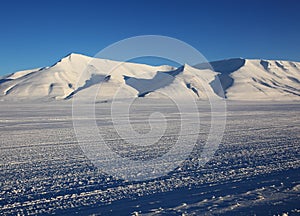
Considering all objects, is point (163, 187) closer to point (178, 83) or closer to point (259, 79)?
point (178, 83)

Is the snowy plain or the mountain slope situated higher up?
the snowy plain

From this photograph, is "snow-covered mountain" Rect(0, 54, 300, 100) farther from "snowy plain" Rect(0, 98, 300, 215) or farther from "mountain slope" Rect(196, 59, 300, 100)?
"snowy plain" Rect(0, 98, 300, 215)

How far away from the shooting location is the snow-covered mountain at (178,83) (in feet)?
390

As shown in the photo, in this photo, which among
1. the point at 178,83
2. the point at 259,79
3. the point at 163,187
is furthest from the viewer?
the point at 259,79

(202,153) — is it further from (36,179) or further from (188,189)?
(36,179)

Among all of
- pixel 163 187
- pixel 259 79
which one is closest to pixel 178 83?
pixel 259 79

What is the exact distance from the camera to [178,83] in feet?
417

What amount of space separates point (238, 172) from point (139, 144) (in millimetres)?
7187

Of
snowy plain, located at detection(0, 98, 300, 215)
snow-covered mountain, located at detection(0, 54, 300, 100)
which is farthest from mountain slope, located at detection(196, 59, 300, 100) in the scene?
snowy plain, located at detection(0, 98, 300, 215)

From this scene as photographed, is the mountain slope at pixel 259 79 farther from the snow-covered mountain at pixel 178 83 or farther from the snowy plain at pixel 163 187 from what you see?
the snowy plain at pixel 163 187

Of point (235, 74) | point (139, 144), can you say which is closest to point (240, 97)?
point (235, 74)

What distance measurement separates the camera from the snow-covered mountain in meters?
119

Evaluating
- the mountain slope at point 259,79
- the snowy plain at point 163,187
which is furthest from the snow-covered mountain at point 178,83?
the snowy plain at point 163,187

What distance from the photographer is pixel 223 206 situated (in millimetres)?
7430
